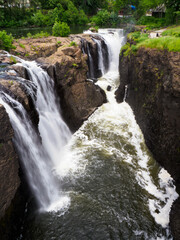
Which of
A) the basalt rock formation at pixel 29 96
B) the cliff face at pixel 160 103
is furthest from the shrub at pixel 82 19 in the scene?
the cliff face at pixel 160 103

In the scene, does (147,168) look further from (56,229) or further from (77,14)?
(77,14)

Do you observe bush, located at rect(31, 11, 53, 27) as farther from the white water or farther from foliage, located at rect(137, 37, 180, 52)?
foliage, located at rect(137, 37, 180, 52)

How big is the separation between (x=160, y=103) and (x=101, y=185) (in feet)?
19.9

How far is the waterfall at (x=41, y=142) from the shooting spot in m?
9.00

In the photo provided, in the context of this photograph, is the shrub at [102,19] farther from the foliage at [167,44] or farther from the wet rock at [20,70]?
the wet rock at [20,70]

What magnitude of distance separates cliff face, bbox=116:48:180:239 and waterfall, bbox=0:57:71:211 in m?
6.13

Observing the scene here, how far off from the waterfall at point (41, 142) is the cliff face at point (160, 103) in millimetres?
6128

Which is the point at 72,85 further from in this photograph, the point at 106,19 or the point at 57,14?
the point at 106,19

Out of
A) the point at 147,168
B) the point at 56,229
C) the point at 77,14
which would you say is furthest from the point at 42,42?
the point at 77,14

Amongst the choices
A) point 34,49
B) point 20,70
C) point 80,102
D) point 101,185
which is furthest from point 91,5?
point 101,185

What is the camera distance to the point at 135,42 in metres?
16.8

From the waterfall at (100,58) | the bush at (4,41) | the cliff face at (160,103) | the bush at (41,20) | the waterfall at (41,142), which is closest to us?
the waterfall at (41,142)

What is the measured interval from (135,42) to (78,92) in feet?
23.3

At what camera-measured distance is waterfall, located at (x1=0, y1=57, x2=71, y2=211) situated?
354 inches
